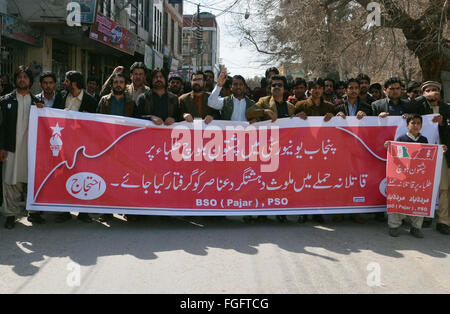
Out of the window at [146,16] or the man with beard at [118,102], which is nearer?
the man with beard at [118,102]

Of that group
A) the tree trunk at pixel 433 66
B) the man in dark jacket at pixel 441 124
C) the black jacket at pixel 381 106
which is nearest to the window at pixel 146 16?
the tree trunk at pixel 433 66

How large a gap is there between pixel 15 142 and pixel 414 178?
4.81 m

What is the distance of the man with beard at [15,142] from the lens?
5.55 metres

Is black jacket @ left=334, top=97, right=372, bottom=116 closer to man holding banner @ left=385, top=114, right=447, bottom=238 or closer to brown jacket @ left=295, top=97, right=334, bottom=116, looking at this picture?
brown jacket @ left=295, top=97, right=334, bottom=116

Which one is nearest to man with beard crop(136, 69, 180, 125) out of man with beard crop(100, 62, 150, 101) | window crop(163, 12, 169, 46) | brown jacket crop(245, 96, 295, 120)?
man with beard crop(100, 62, 150, 101)

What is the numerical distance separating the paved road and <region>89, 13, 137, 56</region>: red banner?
10.4 metres

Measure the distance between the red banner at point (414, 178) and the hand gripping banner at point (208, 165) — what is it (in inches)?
19.3

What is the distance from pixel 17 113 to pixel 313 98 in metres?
3.90

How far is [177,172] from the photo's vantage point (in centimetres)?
573

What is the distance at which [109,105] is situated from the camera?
6145 mm

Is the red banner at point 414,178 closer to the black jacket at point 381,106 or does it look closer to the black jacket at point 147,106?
the black jacket at point 381,106

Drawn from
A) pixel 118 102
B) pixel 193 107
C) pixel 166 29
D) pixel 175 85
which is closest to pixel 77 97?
pixel 118 102

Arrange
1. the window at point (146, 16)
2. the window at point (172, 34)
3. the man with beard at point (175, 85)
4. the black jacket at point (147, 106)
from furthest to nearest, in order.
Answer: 1. the window at point (172, 34)
2. the window at point (146, 16)
3. the man with beard at point (175, 85)
4. the black jacket at point (147, 106)
